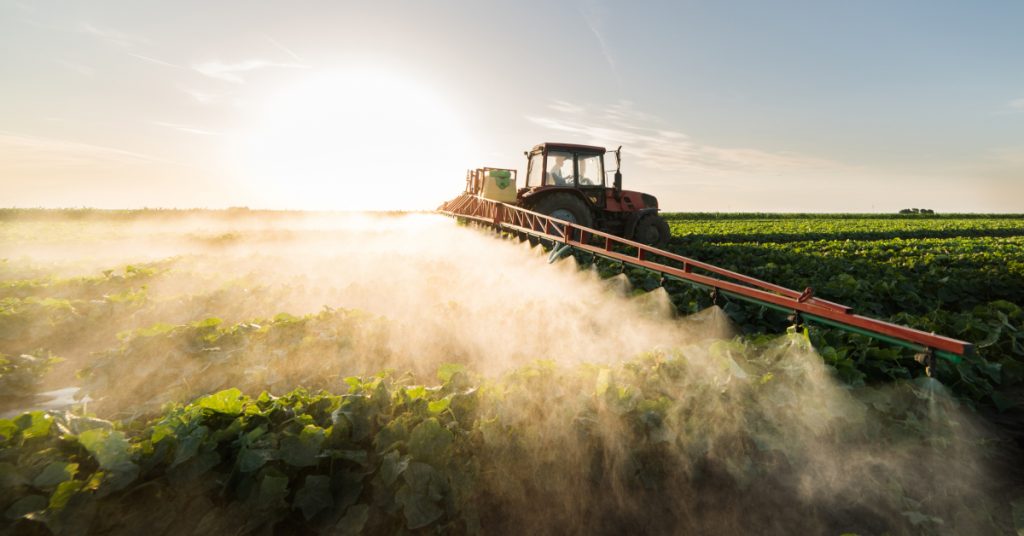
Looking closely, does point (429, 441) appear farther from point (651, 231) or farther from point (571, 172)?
point (651, 231)

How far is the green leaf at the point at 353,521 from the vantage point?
7.61 ft

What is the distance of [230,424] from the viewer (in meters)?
2.65

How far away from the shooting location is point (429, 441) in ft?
8.73

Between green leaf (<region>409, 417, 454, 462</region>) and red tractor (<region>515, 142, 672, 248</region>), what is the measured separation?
8.74m

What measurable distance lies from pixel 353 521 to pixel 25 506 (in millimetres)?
1340

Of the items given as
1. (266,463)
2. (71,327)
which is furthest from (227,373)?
(71,327)

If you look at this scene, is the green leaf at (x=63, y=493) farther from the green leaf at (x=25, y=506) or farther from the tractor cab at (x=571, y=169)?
the tractor cab at (x=571, y=169)

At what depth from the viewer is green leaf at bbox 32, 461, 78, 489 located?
2.14 metres

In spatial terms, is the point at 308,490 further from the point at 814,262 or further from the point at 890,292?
the point at 814,262

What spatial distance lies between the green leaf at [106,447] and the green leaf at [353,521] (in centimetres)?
103

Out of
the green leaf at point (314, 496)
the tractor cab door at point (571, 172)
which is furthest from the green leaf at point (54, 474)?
the tractor cab door at point (571, 172)

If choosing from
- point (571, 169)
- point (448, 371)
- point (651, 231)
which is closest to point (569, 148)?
point (571, 169)

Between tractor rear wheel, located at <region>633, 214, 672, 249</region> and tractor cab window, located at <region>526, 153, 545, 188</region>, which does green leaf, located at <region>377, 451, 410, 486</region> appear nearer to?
tractor cab window, located at <region>526, 153, 545, 188</region>

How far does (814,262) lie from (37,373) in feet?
43.8
